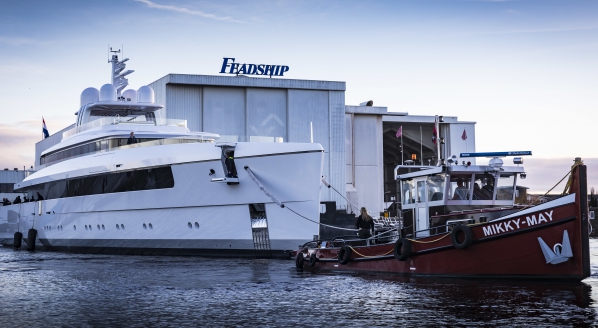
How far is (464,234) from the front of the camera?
15.6 m

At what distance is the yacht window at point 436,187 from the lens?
1806cm

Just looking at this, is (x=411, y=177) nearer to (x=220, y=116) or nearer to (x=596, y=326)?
(x=596, y=326)

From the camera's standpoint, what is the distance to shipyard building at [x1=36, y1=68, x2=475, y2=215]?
1794 inches

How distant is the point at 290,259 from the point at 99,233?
9.03 meters

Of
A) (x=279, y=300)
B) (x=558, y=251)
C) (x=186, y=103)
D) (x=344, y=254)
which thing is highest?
(x=186, y=103)

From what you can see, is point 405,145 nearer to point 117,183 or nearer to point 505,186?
point 117,183

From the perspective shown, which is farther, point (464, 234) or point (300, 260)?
point (300, 260)

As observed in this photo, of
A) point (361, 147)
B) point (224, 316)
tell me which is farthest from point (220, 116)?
point (224, 316)

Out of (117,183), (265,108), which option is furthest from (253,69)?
(117,183)

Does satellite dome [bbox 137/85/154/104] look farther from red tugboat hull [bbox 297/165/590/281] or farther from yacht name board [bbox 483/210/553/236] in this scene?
yacht name board [bbox 483/210/553/236]

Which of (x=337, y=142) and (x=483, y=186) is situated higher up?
(x=337, y=142)

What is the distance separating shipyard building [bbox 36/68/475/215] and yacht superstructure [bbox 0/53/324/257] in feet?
42.6

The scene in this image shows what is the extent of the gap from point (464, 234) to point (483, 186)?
2.91m

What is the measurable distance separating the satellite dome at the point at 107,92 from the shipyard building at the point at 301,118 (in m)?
9.62
